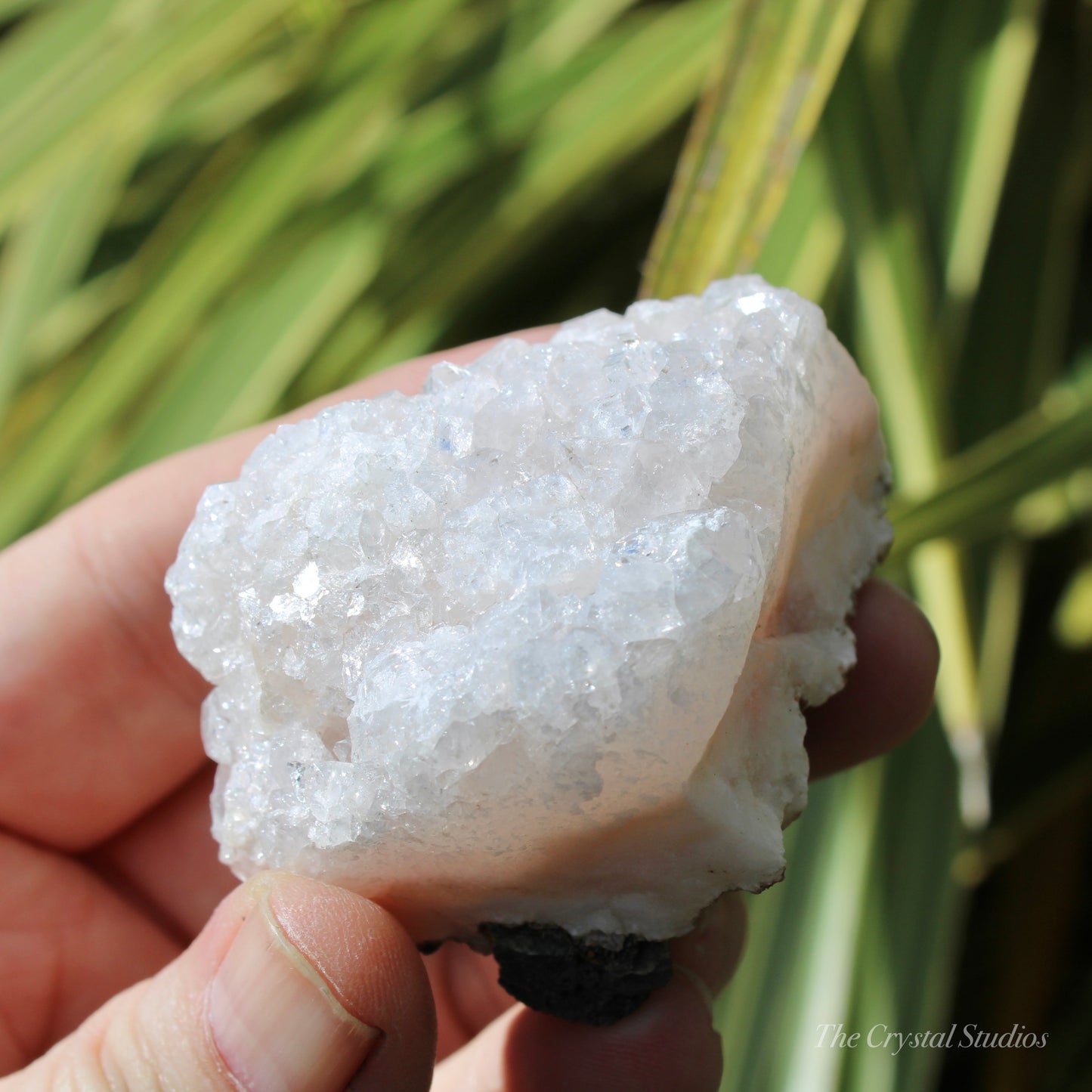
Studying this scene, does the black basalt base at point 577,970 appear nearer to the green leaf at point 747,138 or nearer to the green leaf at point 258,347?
the green leaf at point 747,138

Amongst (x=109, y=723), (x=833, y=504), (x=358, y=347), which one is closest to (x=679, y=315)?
(x=833, y=504)

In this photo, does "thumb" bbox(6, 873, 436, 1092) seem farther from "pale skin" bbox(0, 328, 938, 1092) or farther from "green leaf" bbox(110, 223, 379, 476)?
"green leaf" bbox(110, 223, 379, 476)

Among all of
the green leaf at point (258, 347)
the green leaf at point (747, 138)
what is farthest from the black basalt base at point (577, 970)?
the green leaf at point (258, 347)

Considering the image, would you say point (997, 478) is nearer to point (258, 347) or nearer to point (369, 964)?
point (369, 964)

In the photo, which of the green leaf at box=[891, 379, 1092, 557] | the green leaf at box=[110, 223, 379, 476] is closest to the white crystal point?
the green leaf at box=[891, 379, 1092, 557]

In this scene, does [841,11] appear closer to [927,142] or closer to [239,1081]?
[927,142]

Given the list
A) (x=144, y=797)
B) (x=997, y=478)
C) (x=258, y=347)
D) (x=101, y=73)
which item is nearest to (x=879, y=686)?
(x=997, y=478)

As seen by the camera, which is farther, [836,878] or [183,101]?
[183,101]
